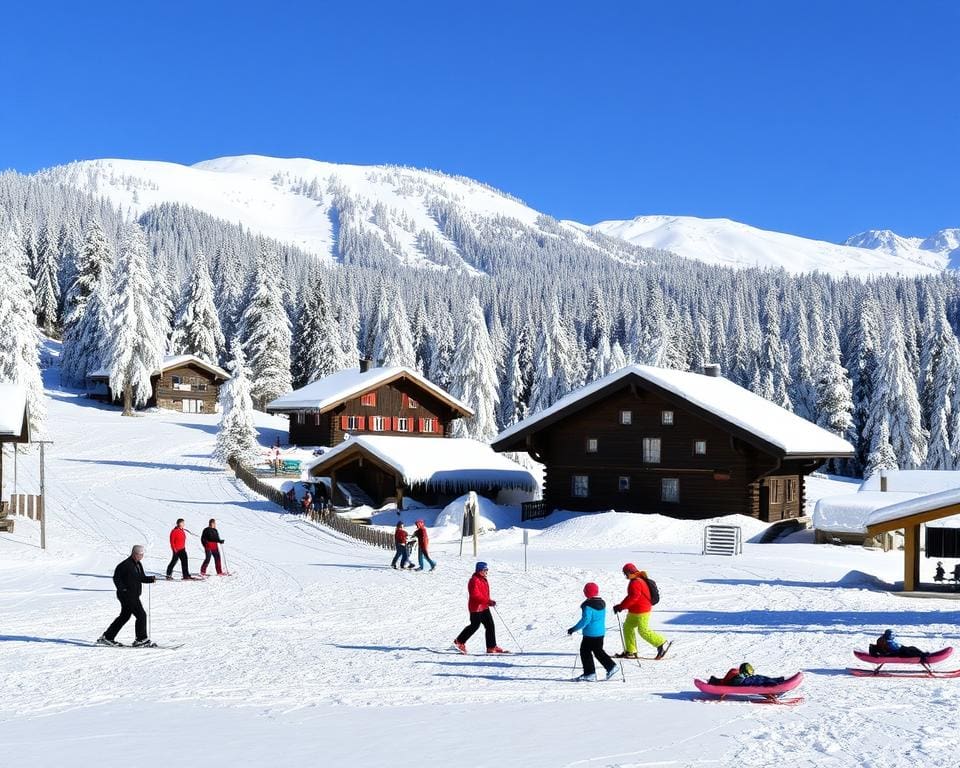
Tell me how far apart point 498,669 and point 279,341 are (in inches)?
2940

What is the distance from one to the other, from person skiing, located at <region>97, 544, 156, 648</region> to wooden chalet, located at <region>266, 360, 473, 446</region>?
48932 mm

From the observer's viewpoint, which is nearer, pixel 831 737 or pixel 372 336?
pixel 831 737

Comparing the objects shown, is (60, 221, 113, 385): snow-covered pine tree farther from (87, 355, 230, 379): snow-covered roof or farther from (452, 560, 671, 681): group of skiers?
(452, 560, 671, 681): group of skiers

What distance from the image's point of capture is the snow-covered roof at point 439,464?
45469mm

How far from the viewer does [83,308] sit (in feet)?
291

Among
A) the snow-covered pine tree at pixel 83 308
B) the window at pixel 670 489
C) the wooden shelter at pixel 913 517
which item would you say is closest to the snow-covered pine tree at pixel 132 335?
the snow-covered pine tree at pixel 83 308

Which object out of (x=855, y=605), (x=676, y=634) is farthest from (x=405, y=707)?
(x=855, y=605)

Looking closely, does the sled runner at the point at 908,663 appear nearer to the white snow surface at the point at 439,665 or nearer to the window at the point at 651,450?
the white snow surface at the point at 439,665

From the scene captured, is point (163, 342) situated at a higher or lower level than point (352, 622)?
higher

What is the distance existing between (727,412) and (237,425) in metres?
29.1

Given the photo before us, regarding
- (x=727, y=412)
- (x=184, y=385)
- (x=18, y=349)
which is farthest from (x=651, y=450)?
(x=184, y=385)

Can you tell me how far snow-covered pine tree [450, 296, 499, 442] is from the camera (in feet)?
263

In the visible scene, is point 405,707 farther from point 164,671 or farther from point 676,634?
point 676,634

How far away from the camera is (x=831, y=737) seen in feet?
36.9
